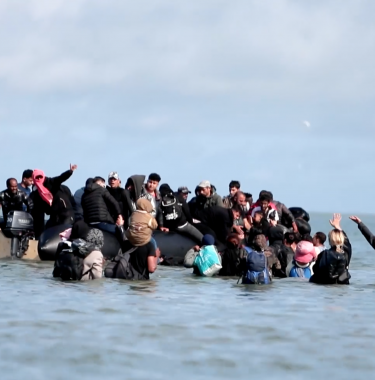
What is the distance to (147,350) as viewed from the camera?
32.9ft

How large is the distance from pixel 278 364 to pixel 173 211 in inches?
459

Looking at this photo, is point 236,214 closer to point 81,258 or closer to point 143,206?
point 143,206

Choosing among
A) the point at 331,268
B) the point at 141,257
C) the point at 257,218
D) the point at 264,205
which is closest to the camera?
the point at 141,257

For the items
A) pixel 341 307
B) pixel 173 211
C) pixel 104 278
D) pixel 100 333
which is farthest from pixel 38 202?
pixel 100 333

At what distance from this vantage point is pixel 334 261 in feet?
52.4

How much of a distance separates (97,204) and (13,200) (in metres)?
2.93

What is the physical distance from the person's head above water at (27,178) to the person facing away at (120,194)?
1.78m

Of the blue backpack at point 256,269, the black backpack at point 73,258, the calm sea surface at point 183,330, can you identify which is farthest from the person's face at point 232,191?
the black backpack at point 73,258

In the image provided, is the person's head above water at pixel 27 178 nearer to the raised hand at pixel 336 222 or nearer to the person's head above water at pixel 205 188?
the person's head above water at pixel 205 188

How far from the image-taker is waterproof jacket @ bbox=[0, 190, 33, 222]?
70.7 ft

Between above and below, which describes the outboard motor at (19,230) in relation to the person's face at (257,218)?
below

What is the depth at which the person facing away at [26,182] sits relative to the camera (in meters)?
21.5

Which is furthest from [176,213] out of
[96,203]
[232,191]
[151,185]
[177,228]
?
[96,203]

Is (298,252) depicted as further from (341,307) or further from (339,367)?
(339,367)
